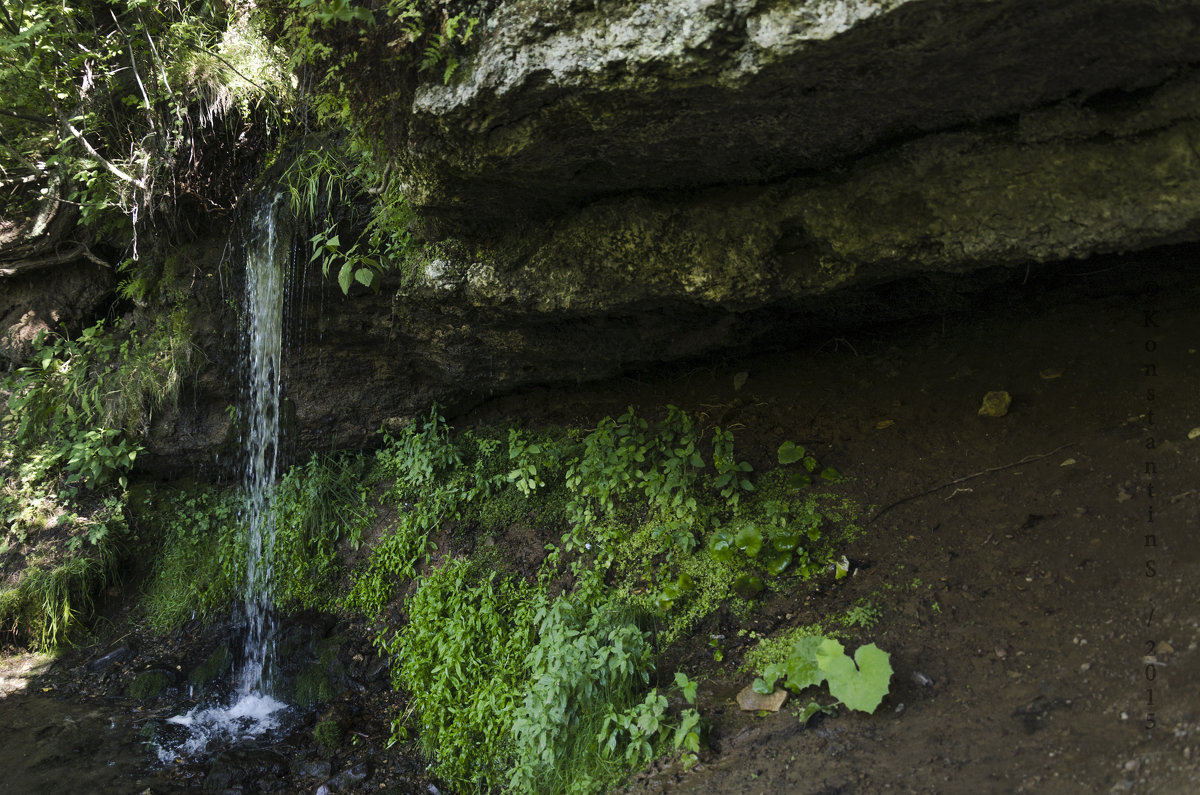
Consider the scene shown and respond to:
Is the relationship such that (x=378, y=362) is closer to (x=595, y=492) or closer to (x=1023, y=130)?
(x=595, y=492)

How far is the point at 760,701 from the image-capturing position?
3.40 metres

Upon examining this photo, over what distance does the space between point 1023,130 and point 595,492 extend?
125 inches

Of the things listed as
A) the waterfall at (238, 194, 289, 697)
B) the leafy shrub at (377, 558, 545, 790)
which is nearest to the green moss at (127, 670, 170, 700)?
the waterfall at (238, 194, 289, 697)

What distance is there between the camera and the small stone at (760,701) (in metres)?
3.35

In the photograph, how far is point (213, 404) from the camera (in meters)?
6.27

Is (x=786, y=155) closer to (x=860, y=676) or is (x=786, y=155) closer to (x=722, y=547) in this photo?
(x=722, y=547)

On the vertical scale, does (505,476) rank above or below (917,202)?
below

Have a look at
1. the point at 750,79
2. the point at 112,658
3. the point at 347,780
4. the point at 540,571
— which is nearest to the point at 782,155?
the point at 750,79

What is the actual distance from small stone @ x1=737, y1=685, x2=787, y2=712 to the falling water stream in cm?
326

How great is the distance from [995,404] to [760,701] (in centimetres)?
220

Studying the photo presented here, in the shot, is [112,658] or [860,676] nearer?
[860,676]

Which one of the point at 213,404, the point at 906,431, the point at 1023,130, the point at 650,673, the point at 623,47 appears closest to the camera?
the point at 623,47

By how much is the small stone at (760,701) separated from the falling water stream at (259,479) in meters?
3.26

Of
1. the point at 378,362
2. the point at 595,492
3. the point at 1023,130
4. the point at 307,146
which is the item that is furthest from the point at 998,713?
the point at 307,146
